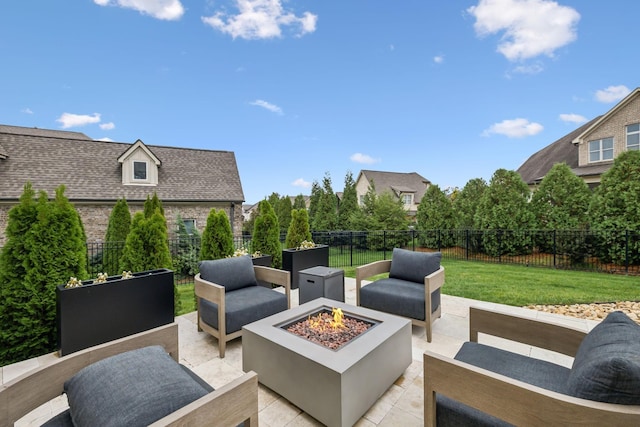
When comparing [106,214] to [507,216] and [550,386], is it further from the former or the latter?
[507,216]

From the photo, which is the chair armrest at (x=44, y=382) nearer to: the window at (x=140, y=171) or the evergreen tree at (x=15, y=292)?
the evergreen tree at (x=15, y=292)

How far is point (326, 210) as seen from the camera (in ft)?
59.4

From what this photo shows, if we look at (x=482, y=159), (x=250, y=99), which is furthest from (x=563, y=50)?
(x=250, y=99)

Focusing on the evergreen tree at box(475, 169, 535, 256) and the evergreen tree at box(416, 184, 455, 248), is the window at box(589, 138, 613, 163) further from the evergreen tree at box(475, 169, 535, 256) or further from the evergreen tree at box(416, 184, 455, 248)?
the evergreen tree at box(416, 184, 455, 248)

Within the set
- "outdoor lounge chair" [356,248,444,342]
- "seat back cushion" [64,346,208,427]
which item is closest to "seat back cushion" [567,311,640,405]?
"seat back cushion" [64,346,208,427]

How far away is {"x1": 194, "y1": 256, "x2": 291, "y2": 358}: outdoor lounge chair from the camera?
10.4 feet

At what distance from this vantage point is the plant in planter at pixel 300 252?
5.74 meters

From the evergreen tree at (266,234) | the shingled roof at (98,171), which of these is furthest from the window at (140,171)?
the evergreen tree at (266,234)

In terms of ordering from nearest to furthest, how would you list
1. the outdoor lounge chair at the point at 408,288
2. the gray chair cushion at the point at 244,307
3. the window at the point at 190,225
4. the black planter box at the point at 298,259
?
the gray chair cushion at the point at 244,307, the outdoor lounge chair at the point at 408,288, the black planter box at the point at 298,259, the window at the point at 190,225

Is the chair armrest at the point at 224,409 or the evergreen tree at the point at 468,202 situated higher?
the evergreen tree at the point at 468,202

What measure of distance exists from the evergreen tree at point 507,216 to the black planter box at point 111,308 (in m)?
10.2

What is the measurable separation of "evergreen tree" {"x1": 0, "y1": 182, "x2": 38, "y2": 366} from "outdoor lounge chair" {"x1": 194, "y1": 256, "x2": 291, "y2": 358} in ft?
6.37

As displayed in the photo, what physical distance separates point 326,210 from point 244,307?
587 inches

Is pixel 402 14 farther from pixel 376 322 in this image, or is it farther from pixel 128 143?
pixel 128 143
